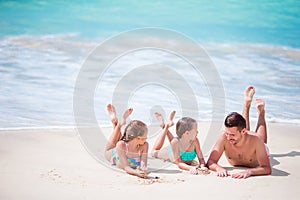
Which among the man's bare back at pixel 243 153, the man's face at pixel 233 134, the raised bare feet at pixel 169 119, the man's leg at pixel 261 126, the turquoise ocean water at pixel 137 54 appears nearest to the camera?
the man's face at pixel 233 134

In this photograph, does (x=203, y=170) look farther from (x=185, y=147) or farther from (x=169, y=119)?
(x=169, y=119)

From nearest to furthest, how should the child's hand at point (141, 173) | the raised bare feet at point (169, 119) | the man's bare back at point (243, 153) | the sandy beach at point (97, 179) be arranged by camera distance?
the sandy beach at point (97, 179), the child's hand at point (141, 173), the man's bare back at point (243, 153), the raised bare feet at point (169, 119)

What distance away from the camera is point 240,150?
15.1ft

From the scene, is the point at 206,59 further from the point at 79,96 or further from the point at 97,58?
the point at 79,96

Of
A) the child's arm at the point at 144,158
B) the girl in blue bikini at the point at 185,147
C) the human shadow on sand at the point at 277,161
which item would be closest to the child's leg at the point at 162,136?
the girl in blue bikini at the point at 185,147

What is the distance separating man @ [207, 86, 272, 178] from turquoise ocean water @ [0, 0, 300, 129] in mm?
1704

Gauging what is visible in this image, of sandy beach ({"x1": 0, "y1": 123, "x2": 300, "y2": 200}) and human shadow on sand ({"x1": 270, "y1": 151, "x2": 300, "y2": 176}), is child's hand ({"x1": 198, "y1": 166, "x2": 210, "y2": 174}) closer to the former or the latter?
sandy beach ({"x1": 0, "y1": 123, "x2": 300, "y2": 200})

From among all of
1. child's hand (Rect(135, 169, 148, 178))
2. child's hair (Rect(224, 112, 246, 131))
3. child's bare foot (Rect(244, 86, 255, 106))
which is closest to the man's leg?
child's bare foot (Rect(244, 86, 255, 106))

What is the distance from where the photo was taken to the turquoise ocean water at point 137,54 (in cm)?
685

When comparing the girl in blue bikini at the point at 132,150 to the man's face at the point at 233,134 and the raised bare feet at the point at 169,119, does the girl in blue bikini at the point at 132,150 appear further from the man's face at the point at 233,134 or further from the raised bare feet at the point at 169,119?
the man's face at the point at 233,134

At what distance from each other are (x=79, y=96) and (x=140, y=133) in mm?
2792

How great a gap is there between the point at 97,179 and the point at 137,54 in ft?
21.1

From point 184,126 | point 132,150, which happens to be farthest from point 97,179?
point 184,126

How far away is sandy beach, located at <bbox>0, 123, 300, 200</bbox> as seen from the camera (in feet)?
12.9
